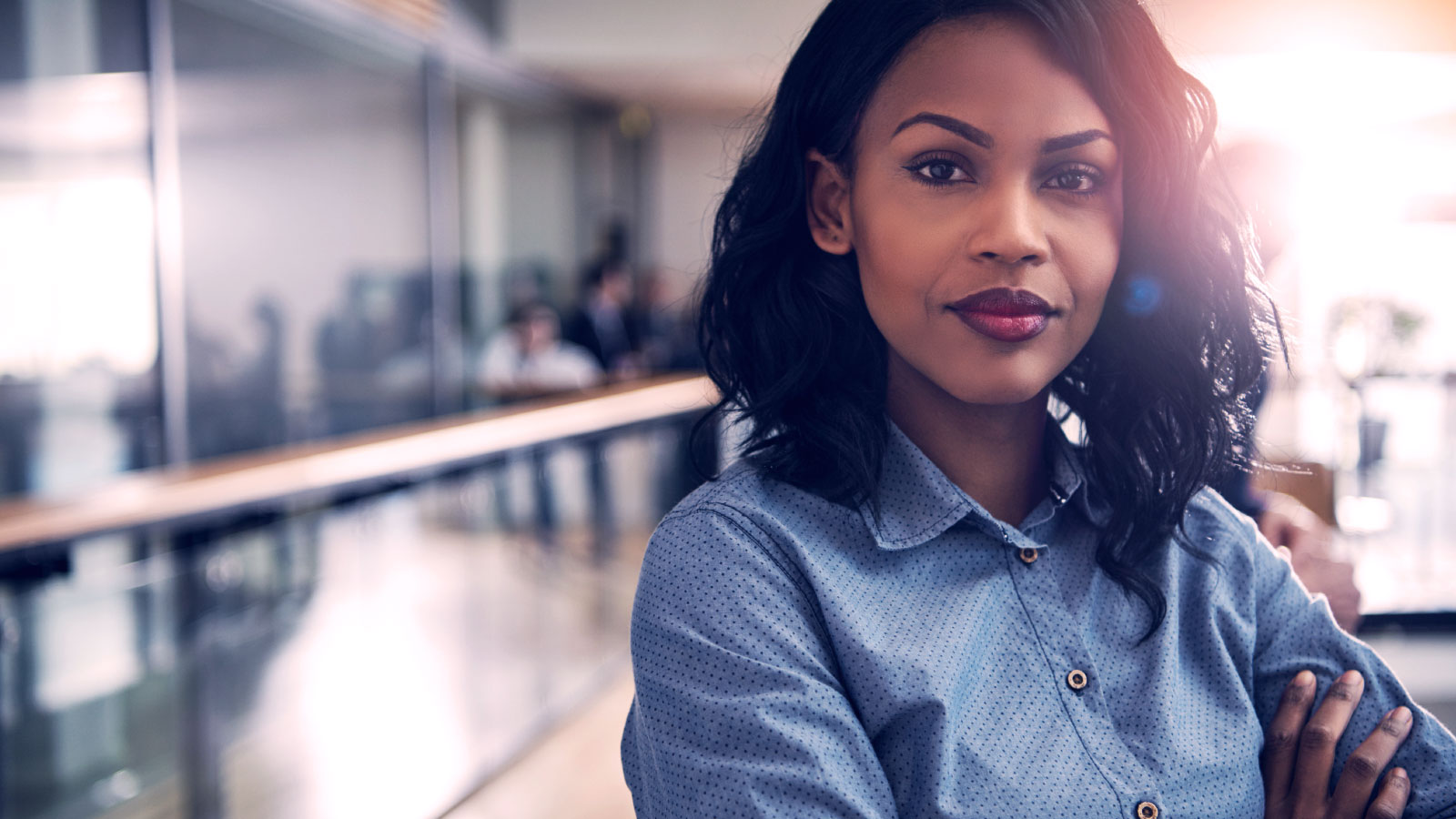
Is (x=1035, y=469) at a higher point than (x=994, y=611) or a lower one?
higher

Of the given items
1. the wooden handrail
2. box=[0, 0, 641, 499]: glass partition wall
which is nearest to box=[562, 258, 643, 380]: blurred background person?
box=[0, 0, 641, 499]: glass partition wall

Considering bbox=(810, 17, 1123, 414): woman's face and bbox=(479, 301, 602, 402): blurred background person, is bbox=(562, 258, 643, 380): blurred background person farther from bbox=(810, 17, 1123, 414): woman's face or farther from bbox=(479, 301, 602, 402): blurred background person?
bbox=(810, 17, 1123, 414): woman's face

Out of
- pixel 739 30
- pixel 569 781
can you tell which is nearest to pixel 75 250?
pixel 569 781

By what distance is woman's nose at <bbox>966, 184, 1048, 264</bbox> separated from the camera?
0.92m

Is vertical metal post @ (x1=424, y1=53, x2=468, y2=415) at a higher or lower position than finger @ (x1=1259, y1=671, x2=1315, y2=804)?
higher

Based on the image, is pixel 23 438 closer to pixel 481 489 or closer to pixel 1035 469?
pixel 481 489

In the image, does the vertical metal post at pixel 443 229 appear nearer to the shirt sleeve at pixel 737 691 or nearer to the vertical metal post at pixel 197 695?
the vertical metal post at pixel 197 695

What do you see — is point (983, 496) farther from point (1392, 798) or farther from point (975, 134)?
point (1392, 798)

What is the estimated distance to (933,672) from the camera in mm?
901

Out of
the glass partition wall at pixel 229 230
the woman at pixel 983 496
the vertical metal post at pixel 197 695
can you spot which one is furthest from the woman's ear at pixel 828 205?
the glass partition wall at pixel 229 230

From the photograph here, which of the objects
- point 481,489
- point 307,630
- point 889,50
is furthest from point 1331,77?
point 889,50

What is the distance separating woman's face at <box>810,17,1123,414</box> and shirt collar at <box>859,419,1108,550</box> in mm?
91

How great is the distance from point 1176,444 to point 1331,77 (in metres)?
10.8

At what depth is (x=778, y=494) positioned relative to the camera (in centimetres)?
98
